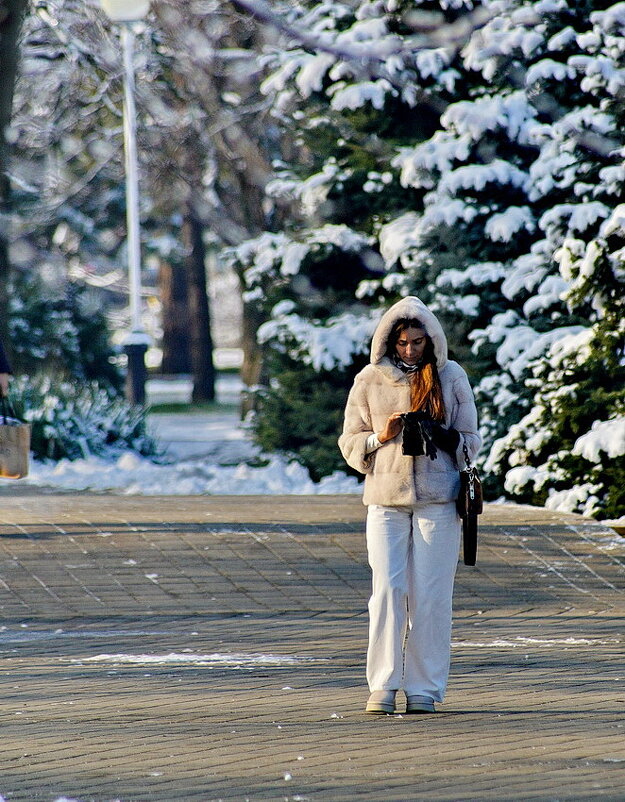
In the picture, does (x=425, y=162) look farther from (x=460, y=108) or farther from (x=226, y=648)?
(x=226, y=648)

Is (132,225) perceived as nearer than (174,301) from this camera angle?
Yes

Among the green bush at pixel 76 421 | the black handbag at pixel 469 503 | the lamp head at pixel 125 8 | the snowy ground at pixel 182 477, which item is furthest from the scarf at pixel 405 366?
the lamp head at pixel 125 8

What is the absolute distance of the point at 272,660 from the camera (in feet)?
24.3

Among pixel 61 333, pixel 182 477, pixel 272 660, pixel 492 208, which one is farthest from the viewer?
pixel 61 333

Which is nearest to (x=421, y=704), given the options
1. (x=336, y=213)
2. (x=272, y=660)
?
(x=272, y=660)

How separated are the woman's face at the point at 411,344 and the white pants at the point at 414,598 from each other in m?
0.63

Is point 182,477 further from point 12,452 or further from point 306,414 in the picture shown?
point 12,452

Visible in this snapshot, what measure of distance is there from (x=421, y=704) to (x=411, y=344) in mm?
1497

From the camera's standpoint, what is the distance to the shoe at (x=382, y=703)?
6258mm

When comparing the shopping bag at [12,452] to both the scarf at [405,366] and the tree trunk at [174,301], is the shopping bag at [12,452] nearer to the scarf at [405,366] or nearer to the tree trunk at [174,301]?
the scarf at [405,366]

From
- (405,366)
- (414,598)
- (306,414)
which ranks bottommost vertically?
(414,598)

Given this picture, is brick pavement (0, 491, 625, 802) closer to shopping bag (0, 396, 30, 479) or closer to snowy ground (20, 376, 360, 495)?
shopping bag (0, 396, 30, 479)

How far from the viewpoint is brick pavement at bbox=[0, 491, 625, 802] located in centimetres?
532

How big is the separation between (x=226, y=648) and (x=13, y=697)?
142cm
